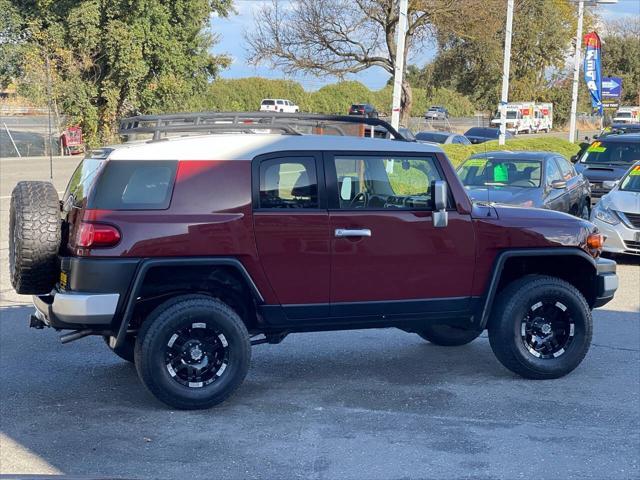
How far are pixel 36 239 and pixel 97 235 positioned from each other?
490mm

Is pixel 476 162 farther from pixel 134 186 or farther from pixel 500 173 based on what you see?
pixel 134 186

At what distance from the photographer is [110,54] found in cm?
4141

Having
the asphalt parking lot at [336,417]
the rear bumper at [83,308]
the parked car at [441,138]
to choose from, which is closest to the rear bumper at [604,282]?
the asphalt parking lot at [336,417]

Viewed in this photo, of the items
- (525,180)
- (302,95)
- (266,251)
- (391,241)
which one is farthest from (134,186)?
(302,95)

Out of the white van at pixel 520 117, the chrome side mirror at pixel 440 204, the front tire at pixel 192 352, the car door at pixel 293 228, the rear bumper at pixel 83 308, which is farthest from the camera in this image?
Answer: the white van at pixel 520 117

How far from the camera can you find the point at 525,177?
14.8 m

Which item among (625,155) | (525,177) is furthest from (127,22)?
(525,177)

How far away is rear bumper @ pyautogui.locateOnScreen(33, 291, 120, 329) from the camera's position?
5.89m

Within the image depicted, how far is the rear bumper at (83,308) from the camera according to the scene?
589cm

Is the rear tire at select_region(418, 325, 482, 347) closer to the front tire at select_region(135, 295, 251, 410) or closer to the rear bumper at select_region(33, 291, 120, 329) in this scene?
the front tire at select_region(135, 295, 251, 410)

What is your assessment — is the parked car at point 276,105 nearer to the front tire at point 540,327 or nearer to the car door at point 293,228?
the front tire at point 540,327

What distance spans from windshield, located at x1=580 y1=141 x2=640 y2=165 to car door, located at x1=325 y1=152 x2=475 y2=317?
1394cm

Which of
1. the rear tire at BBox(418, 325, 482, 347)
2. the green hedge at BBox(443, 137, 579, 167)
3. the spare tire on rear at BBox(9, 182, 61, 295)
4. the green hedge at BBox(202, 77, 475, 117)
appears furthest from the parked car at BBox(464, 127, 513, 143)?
the spare tire on rear at BBox(9, 182, 61, 295)

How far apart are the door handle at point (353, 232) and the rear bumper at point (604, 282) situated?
210cm
